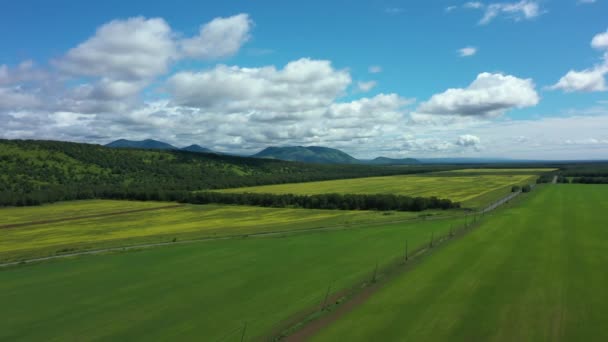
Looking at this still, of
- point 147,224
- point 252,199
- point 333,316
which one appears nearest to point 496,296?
point 333,316

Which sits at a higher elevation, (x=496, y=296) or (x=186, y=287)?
(x=496, y=296)

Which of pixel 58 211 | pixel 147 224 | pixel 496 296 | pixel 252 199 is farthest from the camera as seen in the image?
pixel 252 199

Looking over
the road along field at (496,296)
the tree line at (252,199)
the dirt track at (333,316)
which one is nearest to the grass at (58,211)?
the tree line at (252,199)

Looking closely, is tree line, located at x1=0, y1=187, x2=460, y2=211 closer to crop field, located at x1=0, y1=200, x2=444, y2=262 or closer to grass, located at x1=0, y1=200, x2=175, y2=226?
crop field, located at x1=0, y1=200, x2=444, y2=262

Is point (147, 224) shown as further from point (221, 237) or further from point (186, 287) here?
point (186, 287)

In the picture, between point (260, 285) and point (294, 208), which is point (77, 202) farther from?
point (260, 285)

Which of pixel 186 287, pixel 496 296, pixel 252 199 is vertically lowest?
pixel 186 287

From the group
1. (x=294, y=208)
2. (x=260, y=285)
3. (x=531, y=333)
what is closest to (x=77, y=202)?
(x=294, y=208)
